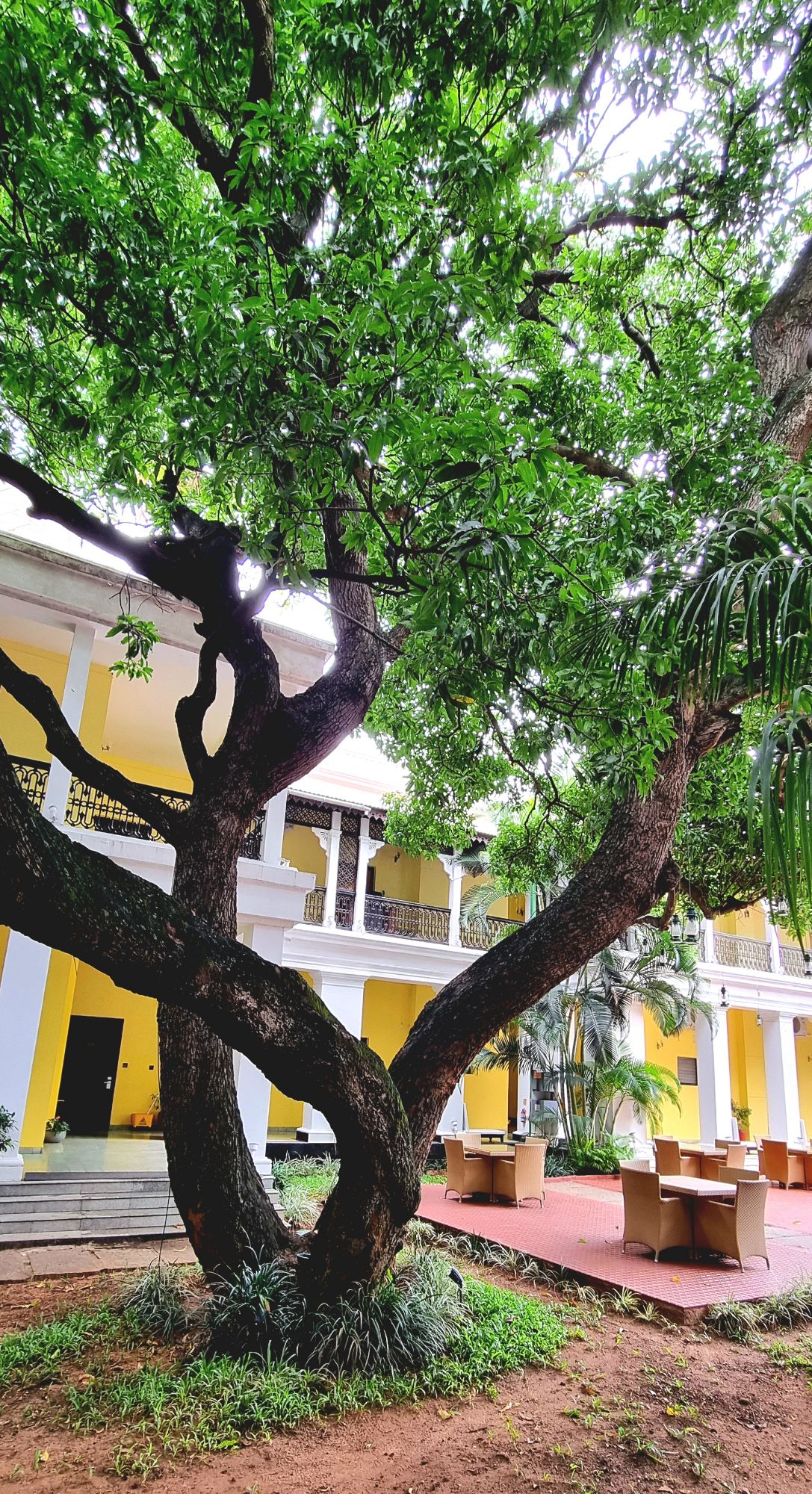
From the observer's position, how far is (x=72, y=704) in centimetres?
945

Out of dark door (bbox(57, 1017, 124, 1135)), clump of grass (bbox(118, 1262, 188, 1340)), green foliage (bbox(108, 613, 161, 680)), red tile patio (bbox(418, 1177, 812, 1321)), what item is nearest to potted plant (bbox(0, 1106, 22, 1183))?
clump of grass (bbox(118, 1262, 188, 1340))

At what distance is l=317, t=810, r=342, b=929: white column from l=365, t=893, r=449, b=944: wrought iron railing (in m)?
0.97

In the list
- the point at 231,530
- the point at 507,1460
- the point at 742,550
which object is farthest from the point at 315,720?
the point at 507,1460

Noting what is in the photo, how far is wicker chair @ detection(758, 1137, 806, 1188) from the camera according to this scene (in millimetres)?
13570

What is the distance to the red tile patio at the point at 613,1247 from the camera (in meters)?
6.84

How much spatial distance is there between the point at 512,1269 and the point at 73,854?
19.8 feet

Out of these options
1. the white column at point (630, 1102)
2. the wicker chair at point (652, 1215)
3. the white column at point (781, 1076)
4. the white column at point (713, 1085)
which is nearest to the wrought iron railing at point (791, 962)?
the white column at point (781, 1076)

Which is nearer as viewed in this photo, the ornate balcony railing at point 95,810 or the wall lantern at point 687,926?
the ornate balcony railing at point 95,810

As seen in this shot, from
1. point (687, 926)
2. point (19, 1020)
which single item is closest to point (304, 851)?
point (687, 926)

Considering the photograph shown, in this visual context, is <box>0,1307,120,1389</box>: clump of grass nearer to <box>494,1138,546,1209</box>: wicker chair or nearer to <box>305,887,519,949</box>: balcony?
<box>494,1138,546,1209</box>: wicker chair

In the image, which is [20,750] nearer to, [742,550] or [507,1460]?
[507,1460]

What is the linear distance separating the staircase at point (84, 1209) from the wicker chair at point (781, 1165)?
31.8 ft

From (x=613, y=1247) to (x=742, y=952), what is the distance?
12.5 meters

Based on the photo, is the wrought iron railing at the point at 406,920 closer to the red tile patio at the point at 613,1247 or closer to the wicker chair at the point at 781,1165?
the red tile patio at the point at 613,1247
